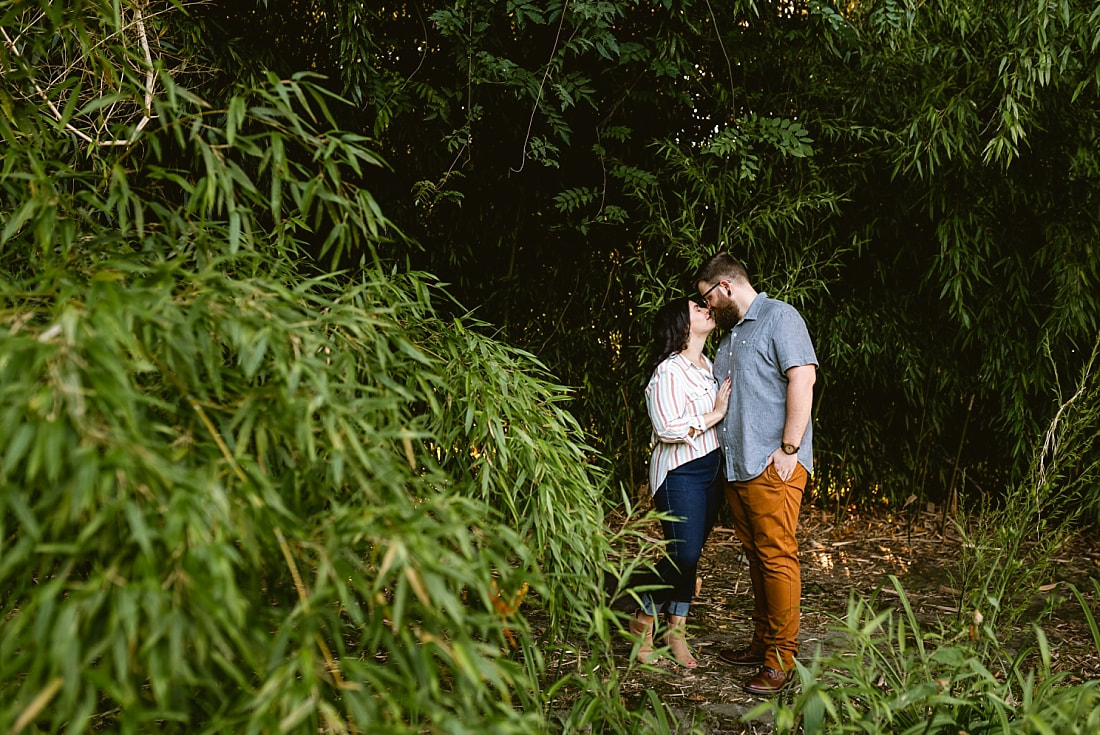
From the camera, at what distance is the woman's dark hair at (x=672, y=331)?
8.85ft

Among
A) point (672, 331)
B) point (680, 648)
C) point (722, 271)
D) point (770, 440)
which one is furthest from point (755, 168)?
point (680, 648)

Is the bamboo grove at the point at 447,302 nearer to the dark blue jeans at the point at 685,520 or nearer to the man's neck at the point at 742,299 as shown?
the dark blue jeans at the point at 685,520

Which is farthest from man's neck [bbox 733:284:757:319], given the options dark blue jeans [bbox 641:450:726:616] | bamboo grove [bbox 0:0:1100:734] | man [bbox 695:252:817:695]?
bamboo grove [bbox 0:0:1100:734]

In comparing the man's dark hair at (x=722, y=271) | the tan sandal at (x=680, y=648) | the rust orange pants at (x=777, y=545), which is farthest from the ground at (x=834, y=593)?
the man's dark hair at (x=722, y=271)

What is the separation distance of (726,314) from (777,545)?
75cm

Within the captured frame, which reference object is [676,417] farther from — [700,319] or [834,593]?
[834,593]

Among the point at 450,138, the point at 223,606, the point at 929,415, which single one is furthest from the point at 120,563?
the point at 929,415

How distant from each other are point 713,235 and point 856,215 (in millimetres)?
807

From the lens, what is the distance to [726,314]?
2.63 m

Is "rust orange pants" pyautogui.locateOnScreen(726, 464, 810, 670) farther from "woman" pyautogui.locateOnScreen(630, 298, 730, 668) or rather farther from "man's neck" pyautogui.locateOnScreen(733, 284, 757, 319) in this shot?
"man's neck" pyautogui.locateOnScreen(733, 284, 757, 319)

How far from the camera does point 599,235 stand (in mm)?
3836

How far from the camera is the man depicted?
2.44 m

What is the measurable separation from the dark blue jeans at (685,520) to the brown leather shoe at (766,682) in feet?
0.98

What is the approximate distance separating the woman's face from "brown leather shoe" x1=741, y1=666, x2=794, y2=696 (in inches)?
43.7
